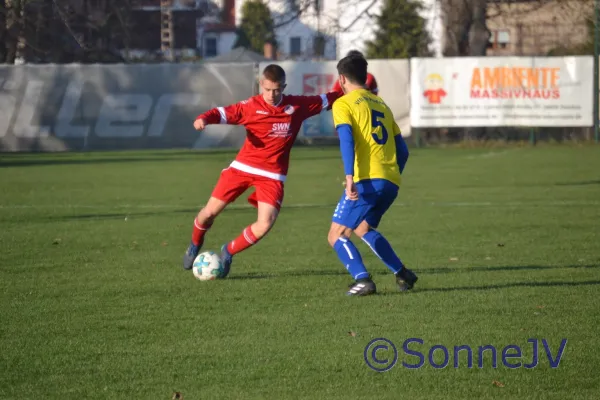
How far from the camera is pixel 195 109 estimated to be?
30.0 meters

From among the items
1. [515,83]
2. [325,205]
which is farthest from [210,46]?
[325,205]

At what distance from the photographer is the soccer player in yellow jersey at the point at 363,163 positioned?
27.2ft

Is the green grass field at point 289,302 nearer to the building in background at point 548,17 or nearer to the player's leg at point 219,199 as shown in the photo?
the player's leg at point 219,199

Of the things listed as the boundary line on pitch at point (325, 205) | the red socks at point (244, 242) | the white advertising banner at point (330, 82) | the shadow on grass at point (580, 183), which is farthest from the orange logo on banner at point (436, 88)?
the red socks at point (244, 242)

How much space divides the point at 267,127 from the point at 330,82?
20.5 metres

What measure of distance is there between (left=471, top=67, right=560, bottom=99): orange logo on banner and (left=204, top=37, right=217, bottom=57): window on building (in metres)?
53.5

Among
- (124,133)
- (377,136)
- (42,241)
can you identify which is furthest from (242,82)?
(377,136)

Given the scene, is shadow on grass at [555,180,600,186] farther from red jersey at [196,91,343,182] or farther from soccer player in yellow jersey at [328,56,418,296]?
soccer player in yellow jersey at [328,56,418,296]

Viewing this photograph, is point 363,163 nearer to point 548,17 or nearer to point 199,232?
point 199,232

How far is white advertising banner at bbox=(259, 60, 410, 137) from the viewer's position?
29625 mm

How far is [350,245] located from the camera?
854 cm

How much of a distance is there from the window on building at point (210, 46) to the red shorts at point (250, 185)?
72.1 metres

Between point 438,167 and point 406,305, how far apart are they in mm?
15626

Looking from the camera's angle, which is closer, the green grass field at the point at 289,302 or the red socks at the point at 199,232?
the green grass field at the point at 289,302
